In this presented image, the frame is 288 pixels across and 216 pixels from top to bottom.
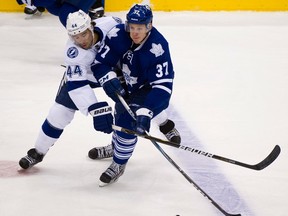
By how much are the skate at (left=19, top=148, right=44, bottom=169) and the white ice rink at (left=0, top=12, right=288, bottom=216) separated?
0.17 ft

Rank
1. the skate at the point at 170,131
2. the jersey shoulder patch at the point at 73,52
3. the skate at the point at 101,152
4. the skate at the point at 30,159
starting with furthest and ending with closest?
the skate at the point at 170,131 < the skate at the point at 101,152 < the skate at the point at 30,159 < the jersey shoulder patch at the point at 73,52

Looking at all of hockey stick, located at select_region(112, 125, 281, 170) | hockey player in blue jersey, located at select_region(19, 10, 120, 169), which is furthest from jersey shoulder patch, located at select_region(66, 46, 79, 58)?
hockey stick, located at select_region(112, 125, 281, 170)

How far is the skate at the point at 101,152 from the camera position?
3.14m

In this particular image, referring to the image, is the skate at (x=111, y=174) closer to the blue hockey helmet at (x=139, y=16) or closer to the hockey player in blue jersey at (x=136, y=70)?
the hockey player in blue jersey at (x=136, y=70)

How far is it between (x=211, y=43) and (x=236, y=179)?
2276 millimetres

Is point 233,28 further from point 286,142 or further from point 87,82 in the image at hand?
point 87,82

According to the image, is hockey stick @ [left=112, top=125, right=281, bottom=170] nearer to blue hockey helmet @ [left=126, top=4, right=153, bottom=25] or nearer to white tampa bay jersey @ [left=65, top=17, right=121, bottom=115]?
white tampa bay jersey @ [left=65, top=17, right=121, bottom=115]

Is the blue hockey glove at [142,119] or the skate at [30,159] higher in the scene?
the blue hockey glove at [142,119]

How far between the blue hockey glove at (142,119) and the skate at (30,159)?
65 cm

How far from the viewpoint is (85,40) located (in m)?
2.68

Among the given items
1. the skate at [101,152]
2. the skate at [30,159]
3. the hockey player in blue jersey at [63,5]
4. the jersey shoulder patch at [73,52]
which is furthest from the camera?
the hockey player in blue jersey at [63,5]

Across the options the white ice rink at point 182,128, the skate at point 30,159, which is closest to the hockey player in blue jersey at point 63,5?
the white ice rink at point 182,128

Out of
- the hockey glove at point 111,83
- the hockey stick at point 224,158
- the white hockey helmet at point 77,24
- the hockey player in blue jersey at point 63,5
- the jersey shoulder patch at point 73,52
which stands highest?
the white hockey helmet at point 77,24

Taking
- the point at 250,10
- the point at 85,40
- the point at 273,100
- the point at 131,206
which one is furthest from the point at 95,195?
the point at 250,10
